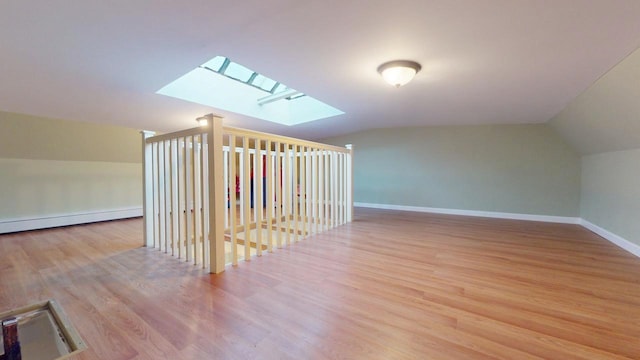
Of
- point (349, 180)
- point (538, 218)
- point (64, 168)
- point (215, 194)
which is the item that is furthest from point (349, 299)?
point (64, 168)

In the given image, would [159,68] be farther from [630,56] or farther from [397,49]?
[630,56]

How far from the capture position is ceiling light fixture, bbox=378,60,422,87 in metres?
2.39

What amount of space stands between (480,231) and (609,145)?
176 cm

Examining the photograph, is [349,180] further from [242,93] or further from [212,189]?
[212,189]

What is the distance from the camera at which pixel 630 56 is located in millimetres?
1925

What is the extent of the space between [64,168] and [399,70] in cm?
506

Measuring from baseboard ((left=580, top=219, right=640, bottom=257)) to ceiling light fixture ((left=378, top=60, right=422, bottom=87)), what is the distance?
280 centimetres

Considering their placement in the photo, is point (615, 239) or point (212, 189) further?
point (615, 239)

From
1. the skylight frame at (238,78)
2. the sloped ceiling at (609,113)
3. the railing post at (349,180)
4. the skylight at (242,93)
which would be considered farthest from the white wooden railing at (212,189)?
the sloped ceiling at (609,113)

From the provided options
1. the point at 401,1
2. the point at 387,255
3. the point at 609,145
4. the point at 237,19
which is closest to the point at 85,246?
the point at 237,19

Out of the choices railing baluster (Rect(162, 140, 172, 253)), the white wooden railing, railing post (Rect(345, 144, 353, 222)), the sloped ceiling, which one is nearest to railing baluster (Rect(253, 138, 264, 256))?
the white wooden railing

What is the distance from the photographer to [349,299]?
1571mm

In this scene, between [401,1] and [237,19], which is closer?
[401,1]

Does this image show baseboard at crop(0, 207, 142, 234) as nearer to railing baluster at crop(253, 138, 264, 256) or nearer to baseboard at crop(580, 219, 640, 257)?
railing baluster at crop(253, 138, 264, 256)
